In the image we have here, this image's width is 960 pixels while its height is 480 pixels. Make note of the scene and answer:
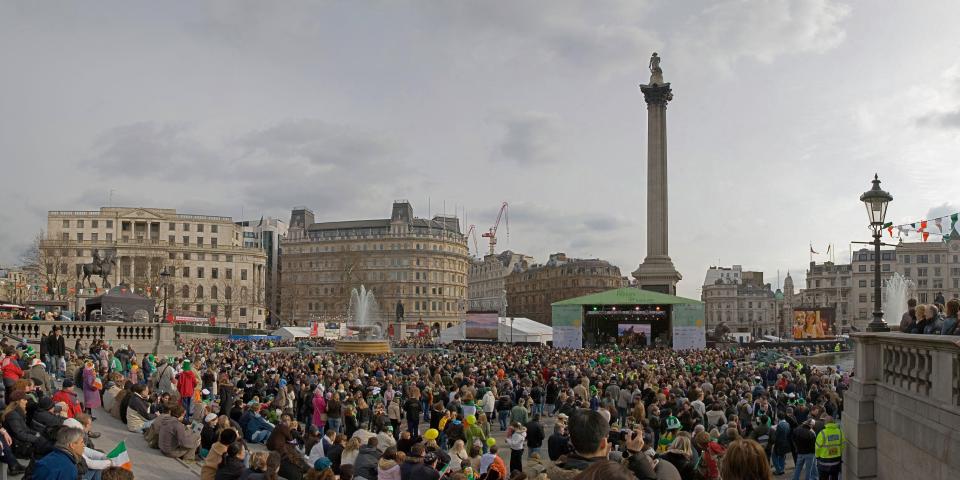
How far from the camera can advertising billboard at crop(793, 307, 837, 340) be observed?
69562mm

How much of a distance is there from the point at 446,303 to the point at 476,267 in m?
54.9

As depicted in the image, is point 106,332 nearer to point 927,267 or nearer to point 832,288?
point 927,267

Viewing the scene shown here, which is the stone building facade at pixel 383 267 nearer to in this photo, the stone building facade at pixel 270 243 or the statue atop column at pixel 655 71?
the stone building facade at pixel 270 243

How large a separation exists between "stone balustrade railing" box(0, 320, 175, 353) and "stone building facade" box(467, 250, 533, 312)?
131003 mm

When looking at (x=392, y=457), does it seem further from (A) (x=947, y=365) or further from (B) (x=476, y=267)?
(B) (x=476, y=267)

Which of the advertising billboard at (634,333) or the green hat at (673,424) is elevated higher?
the green hat at (673,424)

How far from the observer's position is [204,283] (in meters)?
108

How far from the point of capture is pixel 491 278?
572ft

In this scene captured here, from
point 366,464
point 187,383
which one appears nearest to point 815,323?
point 187,383

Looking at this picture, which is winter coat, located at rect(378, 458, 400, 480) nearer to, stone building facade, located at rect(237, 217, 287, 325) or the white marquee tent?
the white marquee tent

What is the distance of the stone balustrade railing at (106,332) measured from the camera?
3209 cm

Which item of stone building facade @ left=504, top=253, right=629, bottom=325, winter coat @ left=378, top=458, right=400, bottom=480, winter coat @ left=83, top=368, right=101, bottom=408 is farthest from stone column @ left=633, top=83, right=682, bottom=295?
stone building facade @ left=504, top=253, right=629, bottom=325

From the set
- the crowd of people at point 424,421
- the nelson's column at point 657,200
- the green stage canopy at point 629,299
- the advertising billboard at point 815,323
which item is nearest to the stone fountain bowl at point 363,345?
the green stage canopy at point 629,299

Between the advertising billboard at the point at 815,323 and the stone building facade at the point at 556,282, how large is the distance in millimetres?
75136
